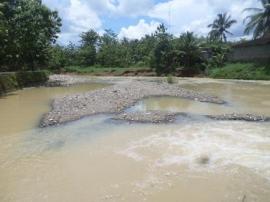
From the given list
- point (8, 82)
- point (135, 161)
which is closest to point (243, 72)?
point (8, 82)

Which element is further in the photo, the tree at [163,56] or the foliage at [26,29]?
the tree at [163,56]

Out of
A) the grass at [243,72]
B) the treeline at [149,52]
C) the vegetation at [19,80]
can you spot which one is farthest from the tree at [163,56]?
the vegetation at [19,80]

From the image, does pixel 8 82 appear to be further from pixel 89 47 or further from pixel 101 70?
pixel 89 47

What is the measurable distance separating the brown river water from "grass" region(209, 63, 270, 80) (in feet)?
85.8

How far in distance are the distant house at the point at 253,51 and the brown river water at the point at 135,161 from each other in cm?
3045

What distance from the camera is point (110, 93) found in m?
23.8

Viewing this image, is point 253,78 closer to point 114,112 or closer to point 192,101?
point 192,101

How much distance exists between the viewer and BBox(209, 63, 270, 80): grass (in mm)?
40250

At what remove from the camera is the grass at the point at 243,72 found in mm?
40250

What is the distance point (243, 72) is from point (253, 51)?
5123 mm

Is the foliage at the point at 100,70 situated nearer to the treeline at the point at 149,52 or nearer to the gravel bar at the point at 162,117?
the treeline at the point at 149,52

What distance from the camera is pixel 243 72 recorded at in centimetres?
4197

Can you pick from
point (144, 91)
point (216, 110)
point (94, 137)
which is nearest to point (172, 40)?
point (144, 91)

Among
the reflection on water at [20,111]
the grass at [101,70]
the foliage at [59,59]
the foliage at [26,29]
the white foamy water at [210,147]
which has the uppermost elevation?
the foliage at [26,29]
